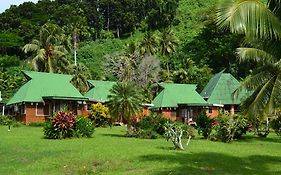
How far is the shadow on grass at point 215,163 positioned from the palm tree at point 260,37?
83.2 inches

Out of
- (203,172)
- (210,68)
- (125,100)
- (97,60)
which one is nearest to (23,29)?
(97,60)

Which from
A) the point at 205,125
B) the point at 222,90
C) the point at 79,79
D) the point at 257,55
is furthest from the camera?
the point at 79,79

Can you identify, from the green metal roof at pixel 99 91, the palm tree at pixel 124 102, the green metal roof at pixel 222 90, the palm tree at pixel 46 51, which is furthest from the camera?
the green metal roof at pixel 222 90

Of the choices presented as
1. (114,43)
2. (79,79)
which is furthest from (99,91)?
(114,43)

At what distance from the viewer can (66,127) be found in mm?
25453

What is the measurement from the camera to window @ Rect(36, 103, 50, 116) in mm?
40631

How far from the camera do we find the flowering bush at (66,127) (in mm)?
25156

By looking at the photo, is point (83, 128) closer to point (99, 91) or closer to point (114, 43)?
point (99, 91)

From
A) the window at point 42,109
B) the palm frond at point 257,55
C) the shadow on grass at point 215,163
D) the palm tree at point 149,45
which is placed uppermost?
the palm tree at point 149,45

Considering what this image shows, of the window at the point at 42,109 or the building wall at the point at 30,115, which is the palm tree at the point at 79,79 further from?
the building wall at the point at 30,115

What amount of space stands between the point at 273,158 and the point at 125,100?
11613mm

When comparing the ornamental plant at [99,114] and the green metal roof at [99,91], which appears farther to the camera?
the green metal roof at [99,91]

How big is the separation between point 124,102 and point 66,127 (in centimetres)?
466

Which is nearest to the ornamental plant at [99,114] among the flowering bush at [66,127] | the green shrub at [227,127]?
the flowering bush at [66,127]
